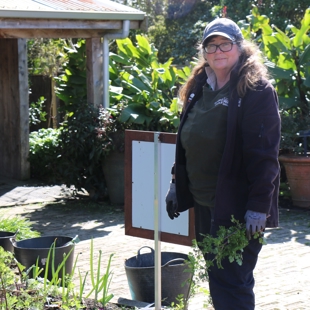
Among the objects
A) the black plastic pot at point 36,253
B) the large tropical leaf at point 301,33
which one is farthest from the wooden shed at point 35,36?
the black plastic pot at point 36,253

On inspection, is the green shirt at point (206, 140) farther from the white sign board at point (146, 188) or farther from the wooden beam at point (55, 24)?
the wooden beam at point (55, 24)

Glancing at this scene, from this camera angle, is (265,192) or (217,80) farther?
(217,80)

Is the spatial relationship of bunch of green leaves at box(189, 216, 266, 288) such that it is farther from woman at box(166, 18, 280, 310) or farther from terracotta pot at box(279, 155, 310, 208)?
terracotta pot at box(279, 155, 310, 208)

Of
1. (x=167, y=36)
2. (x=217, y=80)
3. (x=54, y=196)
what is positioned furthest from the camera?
(x=167, y=36)

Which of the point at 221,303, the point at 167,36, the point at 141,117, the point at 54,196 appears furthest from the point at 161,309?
the point at 167,36

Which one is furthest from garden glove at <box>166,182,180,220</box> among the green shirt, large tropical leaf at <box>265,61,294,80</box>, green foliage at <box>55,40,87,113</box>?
green foliage at <box>55,40,87,113</box>

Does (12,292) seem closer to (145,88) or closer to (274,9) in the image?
(145,88)

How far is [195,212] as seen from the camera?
3.86 m

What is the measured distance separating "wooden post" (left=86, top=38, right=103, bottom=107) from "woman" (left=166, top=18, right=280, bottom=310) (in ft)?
18.3

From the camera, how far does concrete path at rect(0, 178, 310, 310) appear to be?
519 cm

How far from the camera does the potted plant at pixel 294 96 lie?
28.6ft

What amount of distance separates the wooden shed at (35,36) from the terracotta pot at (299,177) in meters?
2.82

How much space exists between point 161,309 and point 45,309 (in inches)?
29.4

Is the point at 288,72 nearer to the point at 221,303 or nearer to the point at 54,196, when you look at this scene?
the point at 54,196
